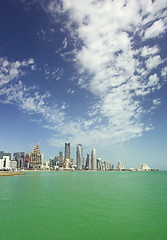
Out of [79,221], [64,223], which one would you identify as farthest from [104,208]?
[64,223]

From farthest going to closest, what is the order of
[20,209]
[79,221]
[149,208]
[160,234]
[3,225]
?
[149,208] → [20,209] → [79,221] → [3,225] → [160,234]

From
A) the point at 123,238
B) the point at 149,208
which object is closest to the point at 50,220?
the point at 123,238

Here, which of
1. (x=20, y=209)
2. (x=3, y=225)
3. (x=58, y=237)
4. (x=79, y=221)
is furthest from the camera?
(x=20, y=209)

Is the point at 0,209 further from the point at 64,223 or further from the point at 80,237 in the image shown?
the point at 80,237

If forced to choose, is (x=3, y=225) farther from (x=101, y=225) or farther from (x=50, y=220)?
(x=101, y=225)

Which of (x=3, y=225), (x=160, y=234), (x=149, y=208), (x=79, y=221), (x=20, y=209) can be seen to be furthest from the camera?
(x=149, y=208)

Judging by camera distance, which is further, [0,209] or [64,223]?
[0,209]

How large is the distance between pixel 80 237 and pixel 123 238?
4547mm

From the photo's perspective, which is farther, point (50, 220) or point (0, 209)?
point (0, 209)

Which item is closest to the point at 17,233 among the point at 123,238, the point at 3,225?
the point at 3,225

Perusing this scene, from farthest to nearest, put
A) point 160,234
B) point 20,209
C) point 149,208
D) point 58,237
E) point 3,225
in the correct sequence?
point 149,208 < point 20,209 < point 3,225 < point 160,234 < point 58,237

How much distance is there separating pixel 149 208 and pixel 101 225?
1326 centimetres

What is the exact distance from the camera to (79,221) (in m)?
21.2

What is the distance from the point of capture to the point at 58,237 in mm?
16328
